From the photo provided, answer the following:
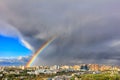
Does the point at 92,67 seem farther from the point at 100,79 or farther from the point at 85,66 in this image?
the point at 100,79

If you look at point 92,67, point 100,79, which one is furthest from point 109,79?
point 92,67

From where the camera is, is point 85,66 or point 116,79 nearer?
point 116,79

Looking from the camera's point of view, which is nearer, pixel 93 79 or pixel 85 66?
pixel 93 79

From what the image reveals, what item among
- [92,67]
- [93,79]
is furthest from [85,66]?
[93,79]

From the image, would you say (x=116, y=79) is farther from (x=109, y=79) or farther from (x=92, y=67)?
(x=92, y=67)

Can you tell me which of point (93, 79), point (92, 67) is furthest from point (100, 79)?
point (92, 67)

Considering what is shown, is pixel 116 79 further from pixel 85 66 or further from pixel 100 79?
pixel 85 66
